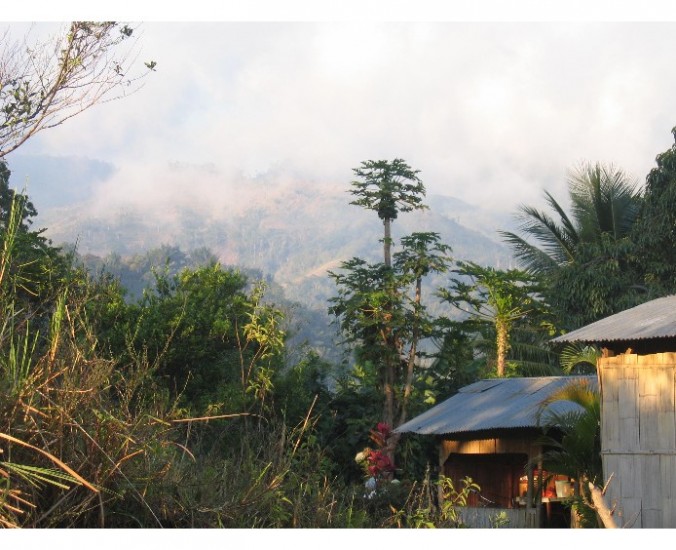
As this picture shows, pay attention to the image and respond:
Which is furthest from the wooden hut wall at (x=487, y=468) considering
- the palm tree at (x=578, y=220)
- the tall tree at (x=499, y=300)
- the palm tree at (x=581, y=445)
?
the palm tree at (x=578, y=220)

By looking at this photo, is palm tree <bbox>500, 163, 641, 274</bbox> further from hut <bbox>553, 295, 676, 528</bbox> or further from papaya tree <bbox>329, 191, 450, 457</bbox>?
hut <bbox>553, 295, 676, 528</bbox>

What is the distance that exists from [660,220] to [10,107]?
530 inches

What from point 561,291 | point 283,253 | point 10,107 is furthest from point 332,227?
point 10,107

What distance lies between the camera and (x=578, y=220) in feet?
78.3

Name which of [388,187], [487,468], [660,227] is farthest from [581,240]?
[487,468]

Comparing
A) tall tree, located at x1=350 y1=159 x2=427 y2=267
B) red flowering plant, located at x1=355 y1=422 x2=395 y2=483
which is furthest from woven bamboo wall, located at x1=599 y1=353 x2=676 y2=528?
tall tree, located at x1=350 y1=159 x2=427 y2=267

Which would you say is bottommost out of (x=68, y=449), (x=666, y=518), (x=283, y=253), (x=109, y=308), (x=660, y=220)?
(x=666, y=518)

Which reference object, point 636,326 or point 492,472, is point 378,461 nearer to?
point 492,472

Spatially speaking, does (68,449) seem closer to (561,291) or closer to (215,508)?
(215,508)

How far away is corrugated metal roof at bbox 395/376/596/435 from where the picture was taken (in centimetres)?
1255

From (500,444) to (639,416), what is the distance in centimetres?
361

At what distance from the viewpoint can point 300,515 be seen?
3.96 meters

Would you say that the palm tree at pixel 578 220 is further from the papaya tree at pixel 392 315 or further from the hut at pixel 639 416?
the hut at pixel 639 416

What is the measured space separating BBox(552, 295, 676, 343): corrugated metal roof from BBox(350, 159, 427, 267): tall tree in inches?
349
